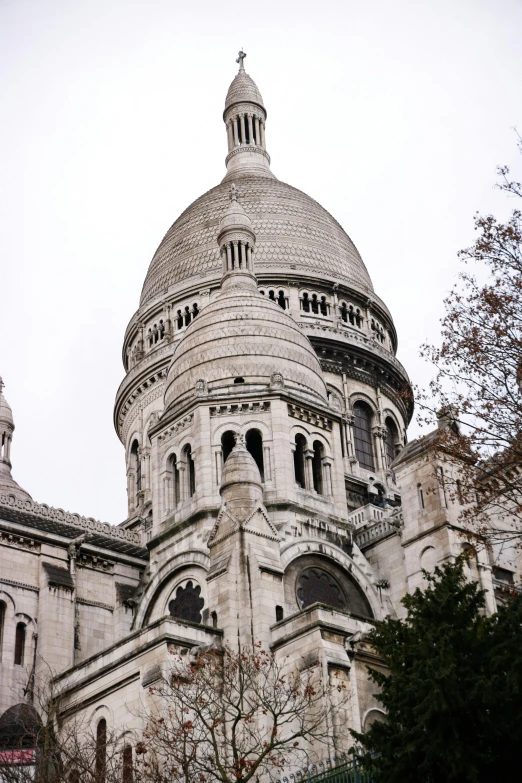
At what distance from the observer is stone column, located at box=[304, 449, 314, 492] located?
45.8m

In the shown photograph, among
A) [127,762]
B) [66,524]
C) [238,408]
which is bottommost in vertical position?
[127,762]

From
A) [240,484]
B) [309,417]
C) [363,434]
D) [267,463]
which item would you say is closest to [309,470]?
[267,463]

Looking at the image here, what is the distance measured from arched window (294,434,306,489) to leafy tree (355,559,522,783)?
22.3 m

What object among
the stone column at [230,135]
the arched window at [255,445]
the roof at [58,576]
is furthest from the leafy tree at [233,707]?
the stone column at [230,135]

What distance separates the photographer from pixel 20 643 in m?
42.6

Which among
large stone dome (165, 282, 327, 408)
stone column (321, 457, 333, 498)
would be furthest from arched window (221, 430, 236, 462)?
stone column (321, 457, 333, 498)

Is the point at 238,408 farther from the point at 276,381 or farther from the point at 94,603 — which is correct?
the point at 94,603

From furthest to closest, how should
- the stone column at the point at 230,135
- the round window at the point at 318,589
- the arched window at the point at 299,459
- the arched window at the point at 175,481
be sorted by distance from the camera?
1. the stone column at the point at 230,135
2. the arched window at the point at 175,481
3. the arched window at the point at 299,459
4. the round window at the point at 318,589

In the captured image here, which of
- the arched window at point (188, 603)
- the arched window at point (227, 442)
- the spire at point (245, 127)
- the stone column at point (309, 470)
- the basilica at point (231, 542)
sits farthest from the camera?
the spire at point (245, 127)

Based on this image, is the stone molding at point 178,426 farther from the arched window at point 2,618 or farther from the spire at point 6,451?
the spire at point 6,451

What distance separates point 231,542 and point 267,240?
3263 centimetres

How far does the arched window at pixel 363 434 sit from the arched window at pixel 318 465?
15791mm

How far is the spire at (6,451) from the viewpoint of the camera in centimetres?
6047

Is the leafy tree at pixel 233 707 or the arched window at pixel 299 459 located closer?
the leafy tree at pixel 233 707
